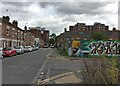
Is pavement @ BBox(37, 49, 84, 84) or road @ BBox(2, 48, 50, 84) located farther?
road @ BBox(2, 48, 50, 84)

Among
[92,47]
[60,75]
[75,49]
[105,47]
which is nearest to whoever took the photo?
[60,75]

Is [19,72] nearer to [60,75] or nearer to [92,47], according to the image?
[60,75]

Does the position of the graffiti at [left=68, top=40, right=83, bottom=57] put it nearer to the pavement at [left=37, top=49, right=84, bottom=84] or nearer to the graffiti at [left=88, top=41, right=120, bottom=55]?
the graffiti at [left=88, top=41, right=120, bottom=55]

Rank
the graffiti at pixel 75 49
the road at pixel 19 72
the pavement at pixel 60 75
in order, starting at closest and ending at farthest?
the pavement at pixel 60 75
the road at pixel 19 72
the graffiti at pixel 75 49

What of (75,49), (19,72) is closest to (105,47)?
(75,49)

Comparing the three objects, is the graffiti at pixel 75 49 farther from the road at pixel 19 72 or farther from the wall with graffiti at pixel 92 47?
the road at pixel 19 72

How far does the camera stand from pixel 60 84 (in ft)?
31.9

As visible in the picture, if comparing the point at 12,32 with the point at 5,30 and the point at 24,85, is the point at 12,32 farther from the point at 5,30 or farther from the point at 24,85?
the point at 24,85

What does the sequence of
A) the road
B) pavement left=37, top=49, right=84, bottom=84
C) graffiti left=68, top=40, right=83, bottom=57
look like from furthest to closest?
graffiti left=68, top=40, right=83, bottom=57 → the road → pavement left=37, top=49, right=84, bottom=84

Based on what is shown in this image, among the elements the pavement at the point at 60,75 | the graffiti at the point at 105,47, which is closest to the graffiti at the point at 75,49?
the graffiti at the point at 105,47

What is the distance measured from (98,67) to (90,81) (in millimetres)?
526

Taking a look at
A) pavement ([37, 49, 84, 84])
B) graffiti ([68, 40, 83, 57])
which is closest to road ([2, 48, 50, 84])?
pavement ([37, 49, 84, 84])

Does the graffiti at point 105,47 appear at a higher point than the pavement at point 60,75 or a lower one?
higher

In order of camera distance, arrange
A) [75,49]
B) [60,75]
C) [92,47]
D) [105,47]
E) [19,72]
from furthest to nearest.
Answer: [105,47], [75,49], [92,47], [19,72], [60,75]
